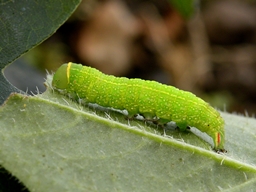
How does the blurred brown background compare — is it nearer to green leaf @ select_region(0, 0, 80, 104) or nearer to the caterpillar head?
the caterpillar head

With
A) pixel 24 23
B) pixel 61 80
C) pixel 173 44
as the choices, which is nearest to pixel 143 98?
pixel 61 80

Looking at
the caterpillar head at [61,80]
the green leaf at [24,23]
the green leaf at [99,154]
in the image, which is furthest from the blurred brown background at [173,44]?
the green leaf at [99,154]

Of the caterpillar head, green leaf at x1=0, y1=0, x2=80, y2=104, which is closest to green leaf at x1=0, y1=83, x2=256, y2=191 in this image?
the caterpillar head

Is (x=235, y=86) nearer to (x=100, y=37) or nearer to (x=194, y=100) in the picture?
(x=100, y=37)

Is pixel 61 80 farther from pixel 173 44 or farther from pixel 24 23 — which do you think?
pixel 173 44

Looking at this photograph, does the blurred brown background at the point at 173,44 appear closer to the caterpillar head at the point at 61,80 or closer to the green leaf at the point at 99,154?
the caterpillar head at the point at 61,80

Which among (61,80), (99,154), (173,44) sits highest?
(61,80)

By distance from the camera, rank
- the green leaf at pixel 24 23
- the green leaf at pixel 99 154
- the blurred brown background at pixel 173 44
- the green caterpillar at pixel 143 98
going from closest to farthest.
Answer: the green leaf at pixel 99 154 < the green leaf at pixel 24 23 < the green caterpillar at pixel 143 98 < the blurred brown background at pixel 173 44
